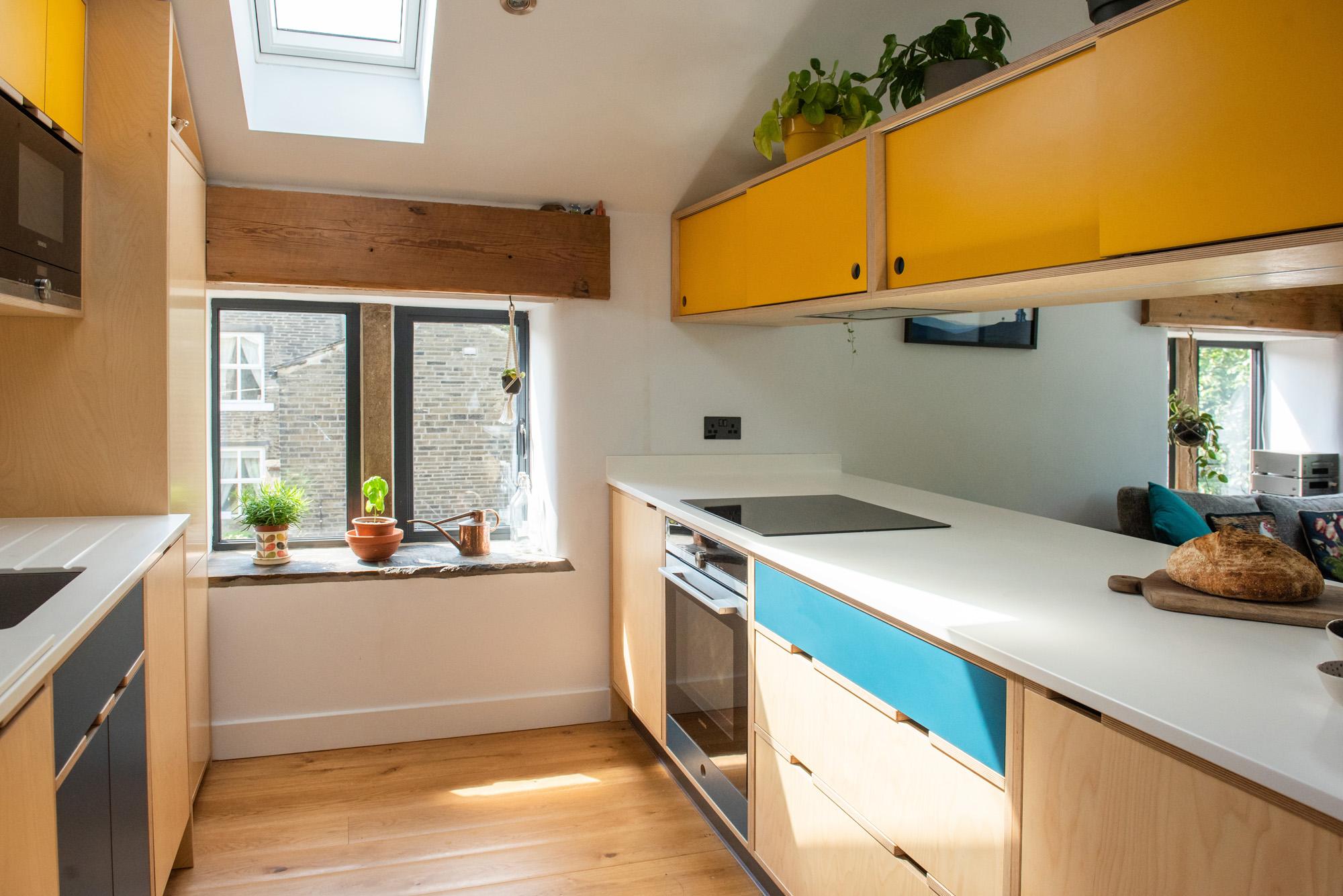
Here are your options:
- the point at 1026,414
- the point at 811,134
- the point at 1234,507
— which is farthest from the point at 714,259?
the point at 1234,507

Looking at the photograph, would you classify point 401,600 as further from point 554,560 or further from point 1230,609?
point 1230,609

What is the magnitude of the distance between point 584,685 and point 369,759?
0.74 metres

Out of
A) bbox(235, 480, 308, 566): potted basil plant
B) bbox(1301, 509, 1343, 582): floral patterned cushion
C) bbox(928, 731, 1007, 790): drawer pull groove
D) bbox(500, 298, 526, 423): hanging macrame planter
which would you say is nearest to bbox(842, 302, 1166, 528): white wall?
bbox(1301, 509, 1343, 582): floral patterned cushion

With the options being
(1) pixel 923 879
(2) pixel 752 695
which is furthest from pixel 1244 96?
(2) pixel 752 695

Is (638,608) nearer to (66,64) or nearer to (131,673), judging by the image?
(131,673)

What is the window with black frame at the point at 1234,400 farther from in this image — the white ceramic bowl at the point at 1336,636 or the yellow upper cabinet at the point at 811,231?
the white ceramic bowl at the point at 1336,636

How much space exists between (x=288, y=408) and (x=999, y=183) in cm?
262

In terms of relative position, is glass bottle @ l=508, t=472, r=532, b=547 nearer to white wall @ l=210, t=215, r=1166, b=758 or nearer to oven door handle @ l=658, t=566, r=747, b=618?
white wall @ l=210, t=215, r=1166, b=758

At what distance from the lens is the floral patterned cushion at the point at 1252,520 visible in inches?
143

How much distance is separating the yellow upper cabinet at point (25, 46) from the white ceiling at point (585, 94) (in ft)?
1.64

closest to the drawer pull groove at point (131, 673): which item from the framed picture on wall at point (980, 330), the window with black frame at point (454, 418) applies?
the window with black frame at point (454, 418)

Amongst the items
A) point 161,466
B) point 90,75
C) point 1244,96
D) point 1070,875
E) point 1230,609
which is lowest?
point 1070,875

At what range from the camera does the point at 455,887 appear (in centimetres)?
211

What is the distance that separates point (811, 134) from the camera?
2377 millimetres
